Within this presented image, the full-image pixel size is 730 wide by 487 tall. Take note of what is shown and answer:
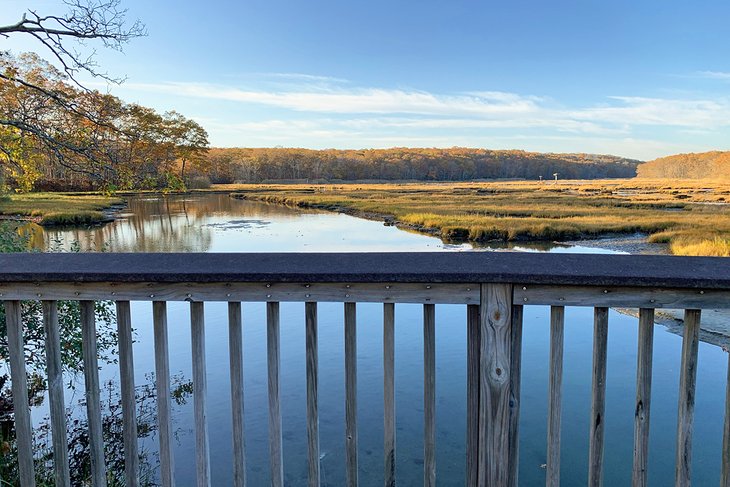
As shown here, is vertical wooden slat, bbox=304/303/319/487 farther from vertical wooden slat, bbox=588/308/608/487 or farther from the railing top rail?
vertical wooden slat, bbox=588/308/608/487

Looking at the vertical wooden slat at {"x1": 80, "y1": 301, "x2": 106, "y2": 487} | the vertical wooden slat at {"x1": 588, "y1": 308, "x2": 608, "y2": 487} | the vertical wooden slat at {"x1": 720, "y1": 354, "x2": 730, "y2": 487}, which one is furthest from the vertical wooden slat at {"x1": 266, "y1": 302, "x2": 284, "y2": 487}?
the vertical wooden slat at {"x1": 720, "y1": 354, "x2": 730, "y2": 487}

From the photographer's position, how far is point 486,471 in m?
2.18

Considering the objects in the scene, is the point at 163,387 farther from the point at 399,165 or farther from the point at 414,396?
the point at 399,165

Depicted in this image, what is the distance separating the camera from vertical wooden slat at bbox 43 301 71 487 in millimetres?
2291

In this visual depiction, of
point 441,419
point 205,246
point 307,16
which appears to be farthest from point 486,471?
point 307,16

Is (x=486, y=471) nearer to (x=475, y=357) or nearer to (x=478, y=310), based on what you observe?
(x=475, y=357)

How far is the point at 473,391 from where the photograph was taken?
2201 mm

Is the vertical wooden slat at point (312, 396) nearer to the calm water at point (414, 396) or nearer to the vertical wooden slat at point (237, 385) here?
the vertical wooden slat at point (237, 385)

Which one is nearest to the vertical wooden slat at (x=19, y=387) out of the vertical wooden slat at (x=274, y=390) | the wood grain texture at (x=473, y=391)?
the vertical wooden slat at (x=274, y=390)

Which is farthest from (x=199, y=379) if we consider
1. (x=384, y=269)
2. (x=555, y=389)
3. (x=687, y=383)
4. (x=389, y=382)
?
(x=687, y=383)

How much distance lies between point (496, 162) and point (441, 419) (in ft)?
517

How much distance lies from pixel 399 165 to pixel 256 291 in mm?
145156

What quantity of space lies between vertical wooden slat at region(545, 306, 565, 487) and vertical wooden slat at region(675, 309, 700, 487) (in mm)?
421

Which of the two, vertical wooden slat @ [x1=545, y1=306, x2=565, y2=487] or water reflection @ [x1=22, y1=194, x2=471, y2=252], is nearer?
vertical wooden slat @ [x1=545, y1=306, x2=565, y2=487]
